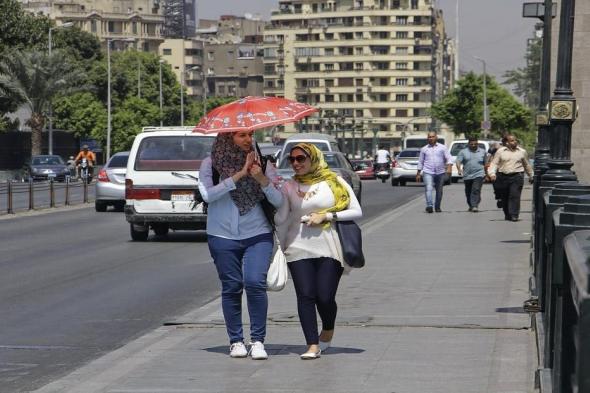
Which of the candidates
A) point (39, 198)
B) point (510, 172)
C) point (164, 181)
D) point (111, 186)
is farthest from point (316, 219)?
point (39, 198)

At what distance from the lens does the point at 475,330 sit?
1178cm

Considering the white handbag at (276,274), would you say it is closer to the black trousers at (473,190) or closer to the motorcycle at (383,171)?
the black trousers at (473,190)

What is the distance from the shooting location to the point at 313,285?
10.3 meters

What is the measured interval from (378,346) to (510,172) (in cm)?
1801

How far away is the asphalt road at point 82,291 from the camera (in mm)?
11273

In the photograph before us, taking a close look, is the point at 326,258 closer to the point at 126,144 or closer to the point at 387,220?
the point at 387,220

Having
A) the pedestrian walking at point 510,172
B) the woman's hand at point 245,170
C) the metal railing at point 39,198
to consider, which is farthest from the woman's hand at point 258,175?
the metal railing at point 39,198

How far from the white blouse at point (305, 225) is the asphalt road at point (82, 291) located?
1.75 meters

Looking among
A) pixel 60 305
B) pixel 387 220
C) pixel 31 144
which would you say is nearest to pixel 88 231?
pixel 387 220

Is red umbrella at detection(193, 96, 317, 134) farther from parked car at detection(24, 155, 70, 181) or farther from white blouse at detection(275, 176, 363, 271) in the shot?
parked car at detection(24, 155, 70, 181)

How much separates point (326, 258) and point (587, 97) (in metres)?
28.0

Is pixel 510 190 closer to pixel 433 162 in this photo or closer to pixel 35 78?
pixel 433 162

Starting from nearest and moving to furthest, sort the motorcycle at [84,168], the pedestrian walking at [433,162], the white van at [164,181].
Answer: the white van at [164,181], the pedestrian walking at [433,162], the motorcycle at [84,168]

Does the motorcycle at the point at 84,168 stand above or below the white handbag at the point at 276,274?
below
